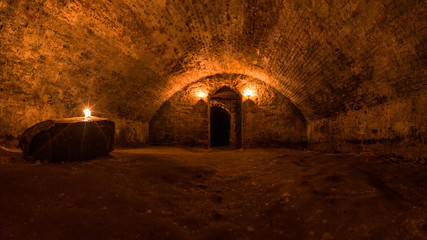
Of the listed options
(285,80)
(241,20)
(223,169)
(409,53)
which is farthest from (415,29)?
(285,80)

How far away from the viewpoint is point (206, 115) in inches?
321

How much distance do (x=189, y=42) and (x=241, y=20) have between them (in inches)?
56.9

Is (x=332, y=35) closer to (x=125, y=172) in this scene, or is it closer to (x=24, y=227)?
(x=125, y=172)

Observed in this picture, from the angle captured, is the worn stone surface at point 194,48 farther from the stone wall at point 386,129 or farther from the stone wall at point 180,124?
the stone wall at point 180,124

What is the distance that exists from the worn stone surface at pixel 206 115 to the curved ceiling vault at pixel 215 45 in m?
1.36

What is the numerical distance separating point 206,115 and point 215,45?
119 inches

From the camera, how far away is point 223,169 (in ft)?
12.8

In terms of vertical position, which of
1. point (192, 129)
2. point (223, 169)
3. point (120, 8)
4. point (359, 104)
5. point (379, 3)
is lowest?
point (223, 169)

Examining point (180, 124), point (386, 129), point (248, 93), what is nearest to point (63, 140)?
point (386, 129)

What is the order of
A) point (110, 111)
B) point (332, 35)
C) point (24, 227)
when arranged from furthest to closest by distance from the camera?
point (110, 111) → point (332, 35) → point (24, 227)

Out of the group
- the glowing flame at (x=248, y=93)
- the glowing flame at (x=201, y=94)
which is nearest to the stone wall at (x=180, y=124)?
the glowing flame at (x=201, y=94)

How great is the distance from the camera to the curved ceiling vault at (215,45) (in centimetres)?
297

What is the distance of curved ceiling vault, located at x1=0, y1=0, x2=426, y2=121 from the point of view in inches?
117

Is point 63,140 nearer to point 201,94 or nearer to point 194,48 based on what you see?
point 194,48
